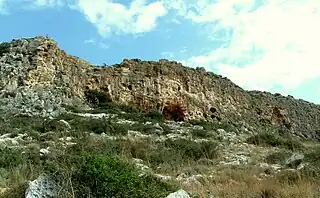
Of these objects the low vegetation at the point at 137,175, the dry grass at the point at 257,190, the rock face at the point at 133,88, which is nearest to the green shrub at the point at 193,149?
the low vegetation at the point at 137,175

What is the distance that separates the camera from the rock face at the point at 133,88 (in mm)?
28922

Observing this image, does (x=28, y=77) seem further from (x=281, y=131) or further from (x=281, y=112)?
(x=281, y=112)

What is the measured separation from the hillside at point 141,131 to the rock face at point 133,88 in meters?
0.09

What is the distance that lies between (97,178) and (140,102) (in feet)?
96.7

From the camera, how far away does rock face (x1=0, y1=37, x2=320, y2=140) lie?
28922mm

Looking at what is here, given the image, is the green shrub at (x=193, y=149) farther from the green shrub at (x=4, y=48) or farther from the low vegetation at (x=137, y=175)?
the green shrub at (x=4, y=48)

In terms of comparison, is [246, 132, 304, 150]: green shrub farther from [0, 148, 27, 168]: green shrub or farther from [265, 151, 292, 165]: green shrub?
[0, 148, 27, 168]: green shrub

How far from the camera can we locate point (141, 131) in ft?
76.8

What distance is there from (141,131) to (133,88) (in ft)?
40.9

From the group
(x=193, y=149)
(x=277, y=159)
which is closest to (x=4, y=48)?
(x=193, y=149)

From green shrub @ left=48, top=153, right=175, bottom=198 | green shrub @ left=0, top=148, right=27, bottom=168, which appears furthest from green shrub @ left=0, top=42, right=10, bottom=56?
green shrub @ left=48, top=153, right=175, bottom=198

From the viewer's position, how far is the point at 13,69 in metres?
29.8

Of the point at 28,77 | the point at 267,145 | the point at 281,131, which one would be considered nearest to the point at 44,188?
the point at 267,145

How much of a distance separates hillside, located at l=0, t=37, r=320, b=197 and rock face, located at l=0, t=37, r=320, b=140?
0.30 feet
